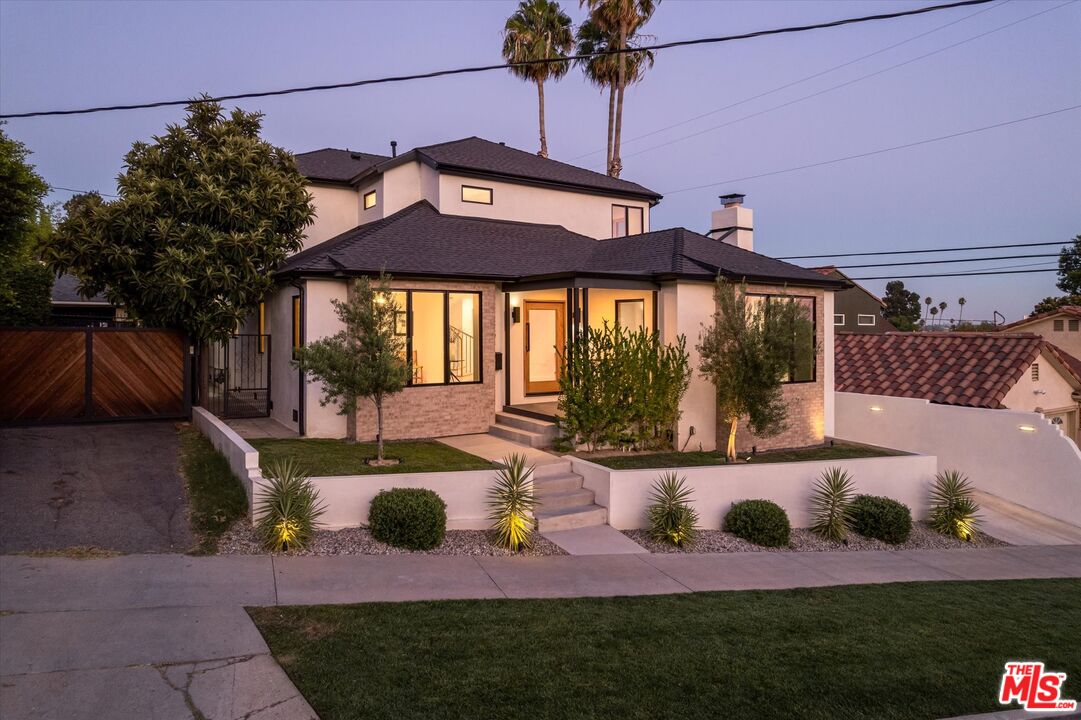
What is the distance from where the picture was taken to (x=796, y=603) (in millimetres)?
7246

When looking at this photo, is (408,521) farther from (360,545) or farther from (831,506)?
(831,506)

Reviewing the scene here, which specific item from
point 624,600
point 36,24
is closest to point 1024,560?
point 624,600

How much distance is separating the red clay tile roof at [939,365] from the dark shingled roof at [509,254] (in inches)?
146

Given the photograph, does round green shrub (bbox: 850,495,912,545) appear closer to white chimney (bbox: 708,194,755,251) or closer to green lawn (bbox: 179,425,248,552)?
white chimney (bbox: 708,194,755,251)

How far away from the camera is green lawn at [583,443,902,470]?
11586 mm

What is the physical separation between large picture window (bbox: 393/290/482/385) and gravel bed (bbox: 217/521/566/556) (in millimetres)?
5256

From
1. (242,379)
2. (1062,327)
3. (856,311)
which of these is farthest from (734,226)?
(856,311)

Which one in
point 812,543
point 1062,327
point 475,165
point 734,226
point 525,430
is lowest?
point 812,543

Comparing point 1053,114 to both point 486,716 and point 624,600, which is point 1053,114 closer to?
point 624,600

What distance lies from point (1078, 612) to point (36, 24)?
18.9 meters

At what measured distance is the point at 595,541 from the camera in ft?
30.8

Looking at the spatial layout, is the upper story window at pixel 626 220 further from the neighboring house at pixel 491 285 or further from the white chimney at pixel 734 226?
the white chimney at pixel 734 226

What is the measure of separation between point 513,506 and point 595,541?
1304 millimetres

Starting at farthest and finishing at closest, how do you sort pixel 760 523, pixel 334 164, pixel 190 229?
pixel 334 164, pixel 190 229, pixel 760 523
